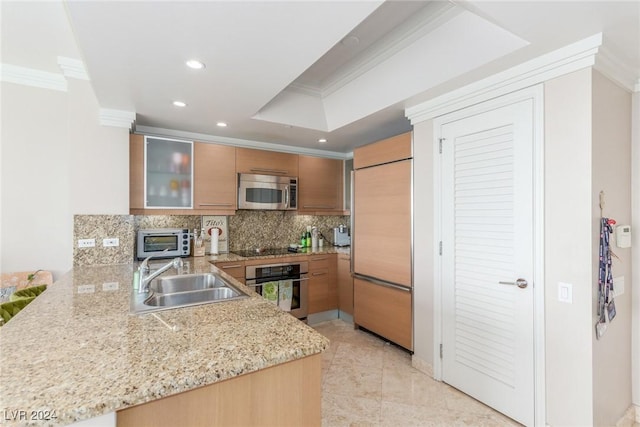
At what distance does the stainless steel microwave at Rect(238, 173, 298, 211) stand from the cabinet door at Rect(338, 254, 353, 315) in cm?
93

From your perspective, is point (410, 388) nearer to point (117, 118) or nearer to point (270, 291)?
point (270, 291)

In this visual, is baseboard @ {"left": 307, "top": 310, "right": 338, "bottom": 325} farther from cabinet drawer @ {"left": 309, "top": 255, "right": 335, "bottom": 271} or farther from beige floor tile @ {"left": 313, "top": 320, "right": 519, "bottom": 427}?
beige floor tile @ {"left": 313, "top": 320, "right": 519, "bottom": 427}

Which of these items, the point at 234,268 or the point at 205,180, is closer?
the point at 234,268

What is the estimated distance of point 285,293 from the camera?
3578mm

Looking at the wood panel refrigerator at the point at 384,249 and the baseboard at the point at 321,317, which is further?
the baseboard at the point at 321,317

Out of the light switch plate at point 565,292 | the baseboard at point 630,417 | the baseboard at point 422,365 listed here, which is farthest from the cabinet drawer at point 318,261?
the baseboard at point 630,417

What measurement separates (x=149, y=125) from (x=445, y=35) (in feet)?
9.76

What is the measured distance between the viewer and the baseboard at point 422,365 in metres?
2.58

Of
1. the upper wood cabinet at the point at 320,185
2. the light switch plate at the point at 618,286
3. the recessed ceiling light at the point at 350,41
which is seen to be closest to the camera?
the light switch plate at the point at 618,286

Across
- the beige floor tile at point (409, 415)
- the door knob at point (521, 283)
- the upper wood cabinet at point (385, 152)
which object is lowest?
the beige floor tile at point (409, 415)

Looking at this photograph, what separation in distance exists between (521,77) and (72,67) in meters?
3.47

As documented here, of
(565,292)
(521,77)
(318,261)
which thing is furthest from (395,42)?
(318,261)

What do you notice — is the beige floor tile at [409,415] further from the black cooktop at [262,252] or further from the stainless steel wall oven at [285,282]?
the black cooktop at [262,252]

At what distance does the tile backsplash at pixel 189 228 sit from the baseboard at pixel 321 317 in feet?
3.48
